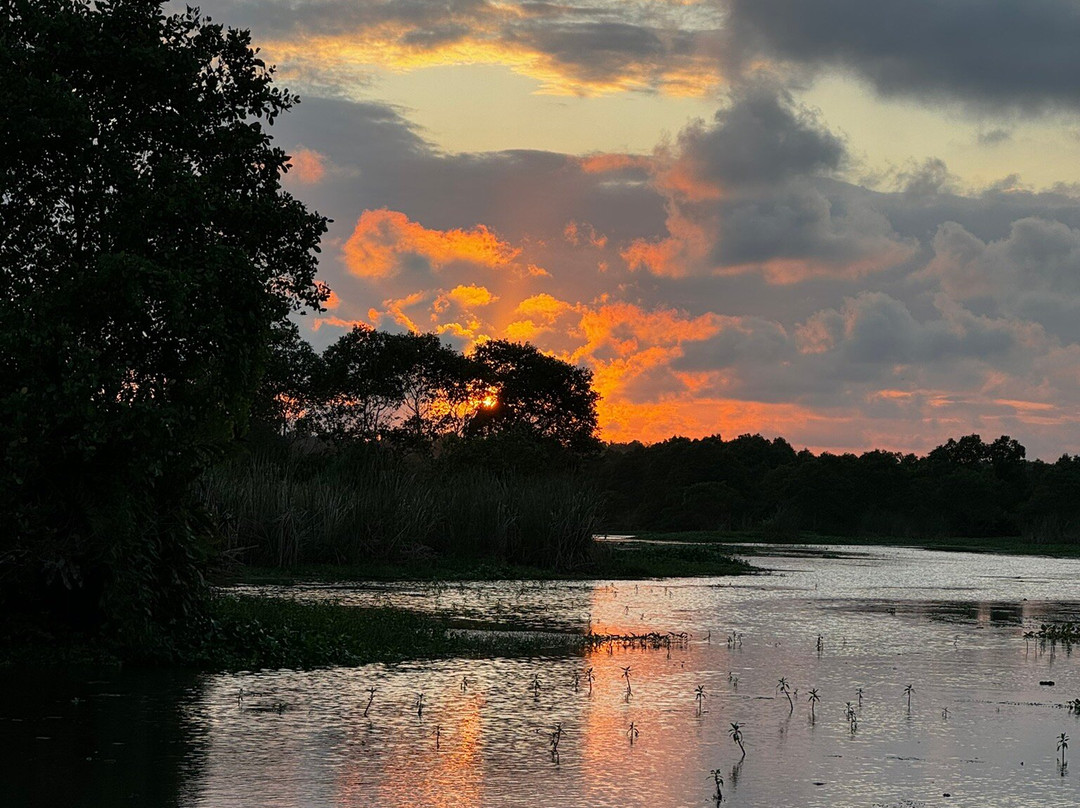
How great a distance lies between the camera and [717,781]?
30.0 ft

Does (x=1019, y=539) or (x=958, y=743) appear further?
(x=1019, y=539)

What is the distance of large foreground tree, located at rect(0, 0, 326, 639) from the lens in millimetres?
14508

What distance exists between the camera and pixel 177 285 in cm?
1452

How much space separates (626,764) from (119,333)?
8.48 m

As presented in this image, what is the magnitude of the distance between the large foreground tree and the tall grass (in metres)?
15.0

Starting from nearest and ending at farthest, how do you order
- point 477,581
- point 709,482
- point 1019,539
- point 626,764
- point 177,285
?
point 626,764, point 177,285, point 477,581, point 1019,539, point 709,482

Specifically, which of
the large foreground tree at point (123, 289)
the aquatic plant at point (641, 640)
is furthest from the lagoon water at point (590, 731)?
the large foreground tree at point (123, 289)

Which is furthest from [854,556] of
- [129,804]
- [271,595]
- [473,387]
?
[129,804]

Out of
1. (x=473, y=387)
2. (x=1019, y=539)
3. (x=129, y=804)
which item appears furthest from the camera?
(x=1019, y=539)

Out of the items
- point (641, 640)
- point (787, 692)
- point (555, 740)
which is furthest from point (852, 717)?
point (641, 640)

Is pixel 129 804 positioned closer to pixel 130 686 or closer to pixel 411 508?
pixel 130 686

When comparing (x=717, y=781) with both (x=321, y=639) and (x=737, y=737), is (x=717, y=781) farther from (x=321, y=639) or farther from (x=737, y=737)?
(x=321, y=639)

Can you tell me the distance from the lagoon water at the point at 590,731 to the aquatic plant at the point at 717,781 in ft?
0.22

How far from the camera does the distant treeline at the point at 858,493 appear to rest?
87250mm
